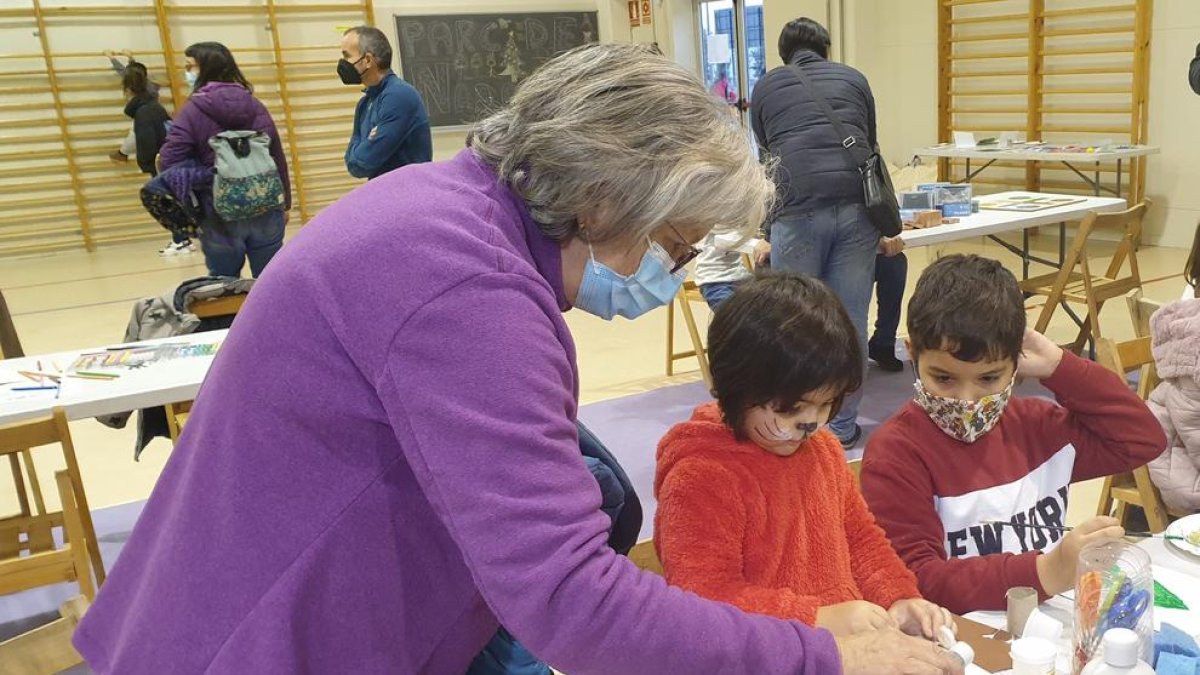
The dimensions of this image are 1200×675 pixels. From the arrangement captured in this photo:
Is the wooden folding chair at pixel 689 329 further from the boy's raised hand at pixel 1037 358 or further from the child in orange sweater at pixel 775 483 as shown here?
the child in orange sweater at pixel 775 483

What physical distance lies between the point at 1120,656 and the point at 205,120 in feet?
13.9

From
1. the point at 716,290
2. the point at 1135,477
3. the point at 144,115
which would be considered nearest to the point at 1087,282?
the point at 716,290

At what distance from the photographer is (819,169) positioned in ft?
11.1

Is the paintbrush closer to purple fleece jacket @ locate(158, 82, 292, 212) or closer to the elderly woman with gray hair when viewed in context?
the elderly woman with gray hair

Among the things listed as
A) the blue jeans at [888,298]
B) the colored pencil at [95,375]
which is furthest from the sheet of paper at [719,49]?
the colored pencil at [95,375]

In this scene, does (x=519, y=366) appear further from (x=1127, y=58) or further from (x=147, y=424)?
(x=1127, y=58)

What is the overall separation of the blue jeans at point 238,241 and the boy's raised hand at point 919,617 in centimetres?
375

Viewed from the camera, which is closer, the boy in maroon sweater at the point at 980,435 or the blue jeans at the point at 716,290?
the boy in maroon sweater at the point at 980,435

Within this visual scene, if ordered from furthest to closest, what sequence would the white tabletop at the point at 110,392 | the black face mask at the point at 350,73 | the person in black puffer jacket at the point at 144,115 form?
the person in black puffer jacket at the point at 144,115 < the black face mask at the point at 350,73 < the white tabletop at the point at 110,392

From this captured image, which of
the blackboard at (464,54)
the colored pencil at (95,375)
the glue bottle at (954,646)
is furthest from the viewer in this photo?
the blackboard at (464,54)

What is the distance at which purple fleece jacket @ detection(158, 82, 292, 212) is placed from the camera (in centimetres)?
430

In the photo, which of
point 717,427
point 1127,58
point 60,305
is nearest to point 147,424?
point 717,427

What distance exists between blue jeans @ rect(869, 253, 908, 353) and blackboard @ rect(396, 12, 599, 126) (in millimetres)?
5767

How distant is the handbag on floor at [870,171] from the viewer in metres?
3.37
